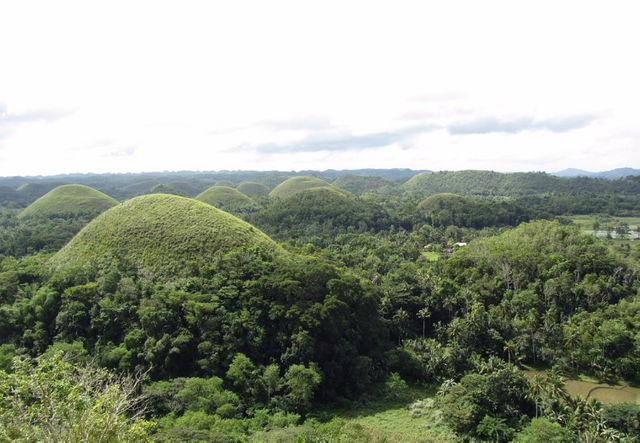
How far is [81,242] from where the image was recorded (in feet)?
128

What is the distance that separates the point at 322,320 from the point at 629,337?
2145 centimetres

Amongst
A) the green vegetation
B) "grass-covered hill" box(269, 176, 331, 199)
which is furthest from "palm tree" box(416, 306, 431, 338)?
"grass-covered hill" box(269, 176, 331, 199)

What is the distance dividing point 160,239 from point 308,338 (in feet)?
63.5

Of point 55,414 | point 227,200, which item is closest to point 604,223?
point 227,200

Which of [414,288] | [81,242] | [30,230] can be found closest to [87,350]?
[81,242]

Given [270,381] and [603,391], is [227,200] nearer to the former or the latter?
[270,381]

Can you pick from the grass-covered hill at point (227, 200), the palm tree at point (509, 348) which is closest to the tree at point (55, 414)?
the palm tree at point (509, 348)

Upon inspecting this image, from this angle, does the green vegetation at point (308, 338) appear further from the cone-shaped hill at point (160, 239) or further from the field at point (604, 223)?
the field at point (604, 223)

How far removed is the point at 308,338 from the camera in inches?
995

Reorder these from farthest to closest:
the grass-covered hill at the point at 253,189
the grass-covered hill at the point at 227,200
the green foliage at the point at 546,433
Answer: the grass-covered hill at the point at 253,189, the grass-covered hill at the point at 227,200, the green foliage at the point at 546,433

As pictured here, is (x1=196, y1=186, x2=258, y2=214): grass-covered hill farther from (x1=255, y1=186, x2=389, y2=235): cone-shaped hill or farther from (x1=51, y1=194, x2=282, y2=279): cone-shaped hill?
(x1=51, y1=194, x2=282, y2=279): cone-shaped hill

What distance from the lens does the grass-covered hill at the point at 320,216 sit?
2908 inches

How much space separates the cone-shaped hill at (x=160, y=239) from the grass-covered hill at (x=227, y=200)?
6222 centimetres

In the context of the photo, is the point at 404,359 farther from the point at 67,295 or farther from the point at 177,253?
the point at 67,295
